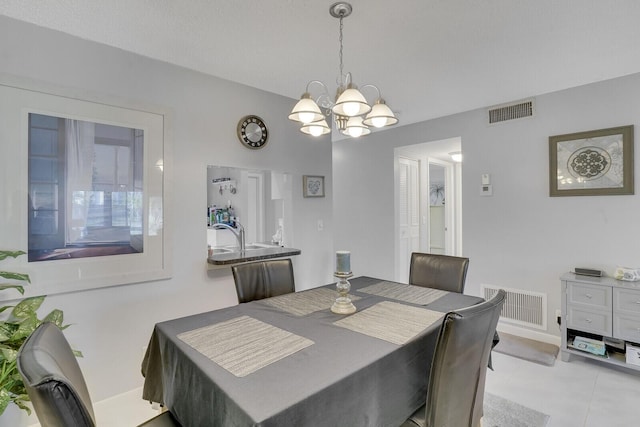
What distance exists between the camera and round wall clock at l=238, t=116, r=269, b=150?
2.83 metres

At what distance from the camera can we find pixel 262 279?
217 cm

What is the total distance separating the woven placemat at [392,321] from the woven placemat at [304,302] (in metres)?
0.23

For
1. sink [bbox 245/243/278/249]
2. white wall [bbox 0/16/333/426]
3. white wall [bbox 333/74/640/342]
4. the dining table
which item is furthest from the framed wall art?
sink [bbox 245/243/278/249]

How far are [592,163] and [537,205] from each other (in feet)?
1.81

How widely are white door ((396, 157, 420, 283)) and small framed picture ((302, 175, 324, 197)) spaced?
1.48m

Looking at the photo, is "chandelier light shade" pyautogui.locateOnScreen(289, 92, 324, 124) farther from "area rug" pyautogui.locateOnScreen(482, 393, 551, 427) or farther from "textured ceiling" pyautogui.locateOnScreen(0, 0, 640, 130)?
"area rug" pyautogui.locateOnScreen(482, 393, 551, 427)

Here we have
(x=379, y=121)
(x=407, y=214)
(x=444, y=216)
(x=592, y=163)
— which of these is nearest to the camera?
(x=379, y=121)

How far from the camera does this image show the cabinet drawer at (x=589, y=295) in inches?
97.3

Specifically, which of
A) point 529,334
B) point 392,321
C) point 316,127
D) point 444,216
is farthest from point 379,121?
point 444,216

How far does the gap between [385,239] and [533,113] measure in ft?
7.34

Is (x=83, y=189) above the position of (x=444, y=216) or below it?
above

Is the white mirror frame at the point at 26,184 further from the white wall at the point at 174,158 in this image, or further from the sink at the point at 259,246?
the sink at the point at 259,246

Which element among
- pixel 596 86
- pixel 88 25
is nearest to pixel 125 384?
pixel 88 25

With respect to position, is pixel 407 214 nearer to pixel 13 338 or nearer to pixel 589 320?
pixel 589 320
